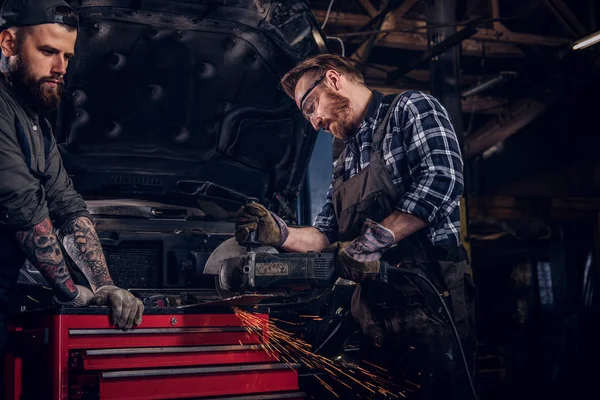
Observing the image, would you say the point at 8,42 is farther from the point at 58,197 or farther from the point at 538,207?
the point at 538,207

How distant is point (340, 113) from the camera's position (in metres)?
2.56

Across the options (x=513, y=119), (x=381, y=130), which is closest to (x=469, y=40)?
(x=513, y=119)

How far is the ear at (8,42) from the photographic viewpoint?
2.38 meters

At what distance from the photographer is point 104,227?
122 inches

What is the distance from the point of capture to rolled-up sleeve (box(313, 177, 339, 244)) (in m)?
2.77

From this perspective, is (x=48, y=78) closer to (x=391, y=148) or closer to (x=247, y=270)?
(x=247, y=270)

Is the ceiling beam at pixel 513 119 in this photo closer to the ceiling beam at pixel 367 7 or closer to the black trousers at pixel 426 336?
the ceiling beam at pixel 367 7

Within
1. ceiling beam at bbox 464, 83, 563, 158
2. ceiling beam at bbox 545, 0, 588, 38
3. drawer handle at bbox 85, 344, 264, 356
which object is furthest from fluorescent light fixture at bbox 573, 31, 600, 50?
drawer handle at bbox 85, 344, 264, 356

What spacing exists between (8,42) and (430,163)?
64.8 inches

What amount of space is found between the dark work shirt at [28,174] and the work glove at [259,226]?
2.20 feet

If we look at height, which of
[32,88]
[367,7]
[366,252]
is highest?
[367,7]

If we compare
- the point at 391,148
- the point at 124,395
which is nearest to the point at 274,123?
the point at 391,148

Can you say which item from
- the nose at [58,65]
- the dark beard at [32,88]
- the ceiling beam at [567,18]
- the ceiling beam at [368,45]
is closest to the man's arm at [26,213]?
the dark beard at [32,88]

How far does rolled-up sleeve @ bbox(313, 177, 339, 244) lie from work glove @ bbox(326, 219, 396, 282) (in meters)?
0.52
